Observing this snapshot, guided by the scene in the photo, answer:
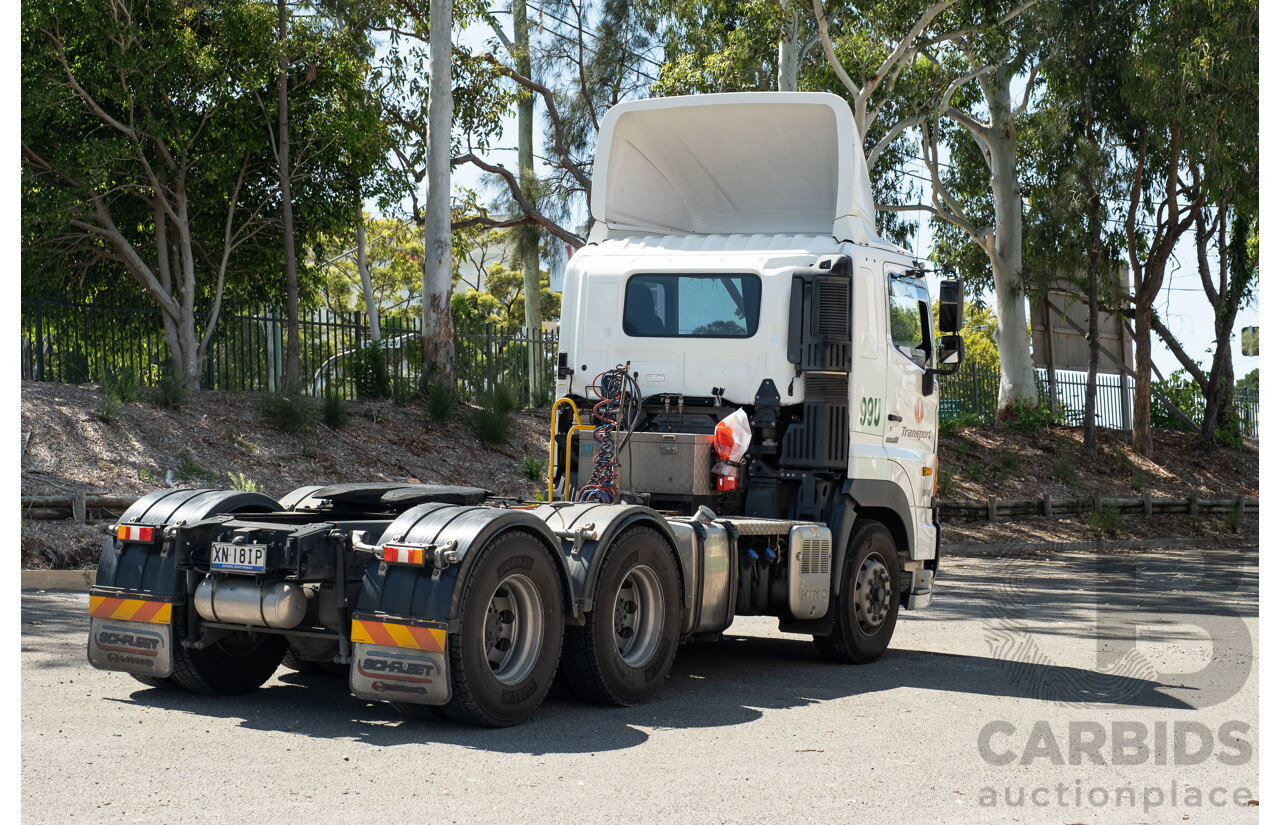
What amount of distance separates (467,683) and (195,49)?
53.0ft

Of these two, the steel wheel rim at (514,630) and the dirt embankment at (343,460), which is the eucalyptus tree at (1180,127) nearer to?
the dirt embankment at (343,460)

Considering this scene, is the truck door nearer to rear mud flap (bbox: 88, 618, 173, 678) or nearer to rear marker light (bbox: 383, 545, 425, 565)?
rear marker light (bbox: 383, 545, 425, 565)

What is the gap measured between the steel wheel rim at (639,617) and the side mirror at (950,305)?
3921 mm

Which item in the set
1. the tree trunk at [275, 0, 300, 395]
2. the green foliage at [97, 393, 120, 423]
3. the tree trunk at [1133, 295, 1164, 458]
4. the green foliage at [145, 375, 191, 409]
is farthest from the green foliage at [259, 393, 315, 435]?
the tree trunk at [1133, 295, 1164, 458]

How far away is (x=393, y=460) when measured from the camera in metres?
18.8

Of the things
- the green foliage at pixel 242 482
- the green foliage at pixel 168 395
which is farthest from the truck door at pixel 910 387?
the green foliage at pixel 168 395

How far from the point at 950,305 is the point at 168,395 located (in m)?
12.3

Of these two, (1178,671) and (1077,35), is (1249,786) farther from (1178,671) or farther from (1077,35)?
(1077,35)

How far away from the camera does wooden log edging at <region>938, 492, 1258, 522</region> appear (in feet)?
76.9

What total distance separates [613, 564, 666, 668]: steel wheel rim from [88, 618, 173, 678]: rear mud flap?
266 cm

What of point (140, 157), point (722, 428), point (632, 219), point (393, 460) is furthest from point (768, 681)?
point (140, 157)

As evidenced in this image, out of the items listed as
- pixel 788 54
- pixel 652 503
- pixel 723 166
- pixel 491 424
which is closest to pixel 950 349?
pixel 723 166

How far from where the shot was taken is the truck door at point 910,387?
10.1 m

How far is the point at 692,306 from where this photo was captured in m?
9.71
